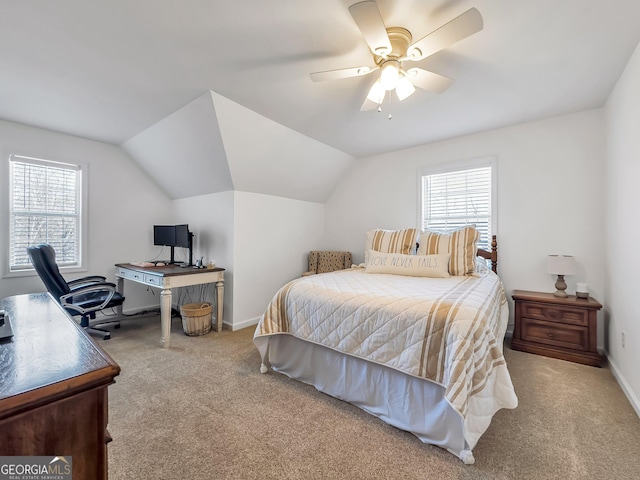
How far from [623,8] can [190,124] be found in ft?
10.9

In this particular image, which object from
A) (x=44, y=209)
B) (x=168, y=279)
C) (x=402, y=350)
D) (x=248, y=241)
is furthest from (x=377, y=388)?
(x=44, y=209)

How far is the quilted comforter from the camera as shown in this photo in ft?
4.98

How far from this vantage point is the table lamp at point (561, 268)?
280 centimetres

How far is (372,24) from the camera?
4.97ft

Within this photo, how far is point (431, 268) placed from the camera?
9.51 feet

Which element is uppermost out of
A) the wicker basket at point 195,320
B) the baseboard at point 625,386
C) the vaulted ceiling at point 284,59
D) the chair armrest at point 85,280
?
the vaulted ceiling at point 284,59

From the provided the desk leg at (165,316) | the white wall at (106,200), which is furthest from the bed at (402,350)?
the white wall at (106,200)

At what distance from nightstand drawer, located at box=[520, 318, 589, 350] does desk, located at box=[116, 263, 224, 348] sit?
3.29 meters

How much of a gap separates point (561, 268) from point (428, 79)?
2254 mm

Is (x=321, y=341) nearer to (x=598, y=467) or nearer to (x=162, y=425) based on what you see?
(x=162, y=425)

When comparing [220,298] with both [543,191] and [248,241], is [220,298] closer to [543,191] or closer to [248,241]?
[248,241]

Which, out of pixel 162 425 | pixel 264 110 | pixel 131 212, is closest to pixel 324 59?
pixel 264 110

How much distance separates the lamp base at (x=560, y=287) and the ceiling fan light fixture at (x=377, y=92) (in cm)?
253

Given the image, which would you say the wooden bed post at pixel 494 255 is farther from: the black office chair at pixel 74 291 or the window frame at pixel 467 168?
the black office chair at pixel 74 291
